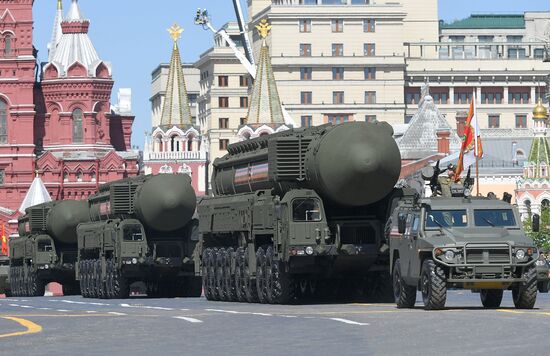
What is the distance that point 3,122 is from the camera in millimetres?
159750

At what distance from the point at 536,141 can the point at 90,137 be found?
41.1 m

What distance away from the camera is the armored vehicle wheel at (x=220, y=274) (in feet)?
158

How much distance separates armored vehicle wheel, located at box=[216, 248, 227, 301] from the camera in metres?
48.2

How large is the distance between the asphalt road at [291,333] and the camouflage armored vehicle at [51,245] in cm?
4015

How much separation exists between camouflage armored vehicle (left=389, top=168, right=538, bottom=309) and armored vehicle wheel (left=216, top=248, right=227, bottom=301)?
45.8 ft

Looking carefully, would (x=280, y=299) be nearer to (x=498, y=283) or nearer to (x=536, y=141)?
(x=498, y=283)

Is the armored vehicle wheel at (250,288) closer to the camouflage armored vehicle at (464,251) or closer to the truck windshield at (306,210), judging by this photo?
the truck windshield at (306,210)

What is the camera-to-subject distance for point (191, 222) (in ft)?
187

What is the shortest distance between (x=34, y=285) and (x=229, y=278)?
32.8 meters

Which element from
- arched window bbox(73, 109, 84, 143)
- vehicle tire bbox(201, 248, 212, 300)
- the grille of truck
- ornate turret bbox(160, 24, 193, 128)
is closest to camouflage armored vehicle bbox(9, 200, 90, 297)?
vehicle tire bbox(201, 248, 212, 300)

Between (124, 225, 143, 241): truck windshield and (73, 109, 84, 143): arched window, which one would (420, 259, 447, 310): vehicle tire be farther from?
(73, 109, 84, 143): arched window

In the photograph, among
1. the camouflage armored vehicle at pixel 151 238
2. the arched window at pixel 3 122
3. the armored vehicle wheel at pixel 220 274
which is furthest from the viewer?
the arched window at pixel 3 122

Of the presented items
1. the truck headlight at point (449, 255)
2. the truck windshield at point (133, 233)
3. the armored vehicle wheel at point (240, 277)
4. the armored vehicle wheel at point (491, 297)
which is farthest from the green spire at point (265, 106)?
the truck headlight at point (449, 255)

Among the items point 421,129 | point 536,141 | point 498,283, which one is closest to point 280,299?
point 498,283
